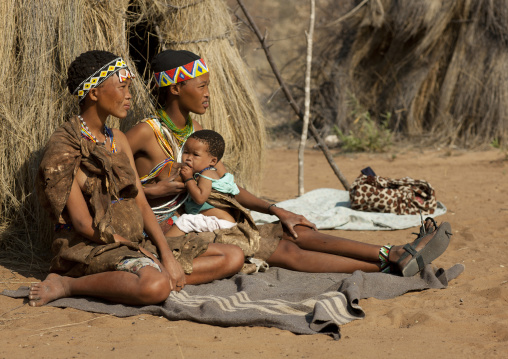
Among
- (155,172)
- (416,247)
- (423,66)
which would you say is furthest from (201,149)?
(423,66)

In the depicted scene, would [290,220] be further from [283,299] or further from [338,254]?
[283,299]

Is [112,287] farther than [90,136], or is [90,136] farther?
[90,136]

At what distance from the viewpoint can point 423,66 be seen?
927 cm

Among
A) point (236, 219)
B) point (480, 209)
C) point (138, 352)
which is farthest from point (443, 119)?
point (138, 352)

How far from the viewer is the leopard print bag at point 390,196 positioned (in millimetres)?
5168

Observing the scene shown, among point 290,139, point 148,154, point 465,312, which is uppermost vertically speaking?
point 148,154

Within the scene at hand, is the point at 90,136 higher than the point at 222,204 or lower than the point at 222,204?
higher

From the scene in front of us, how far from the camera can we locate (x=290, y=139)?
407 inches

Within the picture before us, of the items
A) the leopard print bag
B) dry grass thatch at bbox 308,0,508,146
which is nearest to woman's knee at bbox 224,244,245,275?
the leopard print bag

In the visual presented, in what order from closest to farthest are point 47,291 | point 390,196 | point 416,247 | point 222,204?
1. point 47,291
2. point 416,247
3. point 222,204
4. point 390,196

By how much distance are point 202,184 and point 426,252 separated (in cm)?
131

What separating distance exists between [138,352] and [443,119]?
7.57 meters

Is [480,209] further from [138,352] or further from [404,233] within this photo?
[138,352]

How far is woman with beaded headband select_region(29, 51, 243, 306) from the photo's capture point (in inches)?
120
